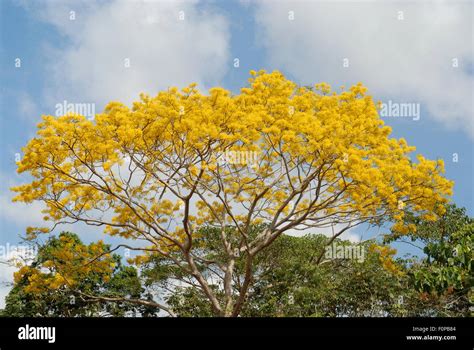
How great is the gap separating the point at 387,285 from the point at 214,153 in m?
5.01

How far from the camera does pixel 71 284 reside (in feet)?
41.3

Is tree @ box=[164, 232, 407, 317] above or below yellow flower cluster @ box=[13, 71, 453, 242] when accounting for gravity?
below

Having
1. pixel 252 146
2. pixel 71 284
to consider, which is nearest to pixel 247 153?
pixel 252 146

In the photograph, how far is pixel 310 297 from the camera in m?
12.0

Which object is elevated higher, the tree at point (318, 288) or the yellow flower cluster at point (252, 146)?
the yellow flower cluster at point (252, 146)

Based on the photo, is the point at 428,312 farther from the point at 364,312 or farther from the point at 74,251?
the point at 74,251

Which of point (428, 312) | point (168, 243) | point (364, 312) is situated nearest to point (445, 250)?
point (428, 312)

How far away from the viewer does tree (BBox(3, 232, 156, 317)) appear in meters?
12.6

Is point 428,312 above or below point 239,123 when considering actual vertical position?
below

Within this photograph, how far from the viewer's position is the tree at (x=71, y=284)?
1262cm

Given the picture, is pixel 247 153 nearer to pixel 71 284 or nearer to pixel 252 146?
pixel 252 146
